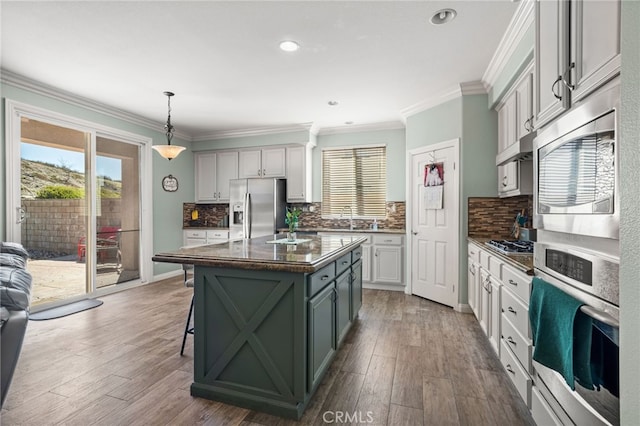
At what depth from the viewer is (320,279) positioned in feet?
6.66

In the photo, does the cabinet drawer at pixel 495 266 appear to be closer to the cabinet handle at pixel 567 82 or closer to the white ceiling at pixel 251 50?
the cabinet handle at pixel 567 82

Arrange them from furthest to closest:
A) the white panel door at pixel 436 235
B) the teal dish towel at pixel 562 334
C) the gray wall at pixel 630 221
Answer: the white panel door at pixel 436 235, the teal dish towel at pixel 562 334, the gray wall at pixel 630 221

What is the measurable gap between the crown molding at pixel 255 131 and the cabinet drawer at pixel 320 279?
3.48 m

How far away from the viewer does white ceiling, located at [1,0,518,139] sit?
2.29 meters

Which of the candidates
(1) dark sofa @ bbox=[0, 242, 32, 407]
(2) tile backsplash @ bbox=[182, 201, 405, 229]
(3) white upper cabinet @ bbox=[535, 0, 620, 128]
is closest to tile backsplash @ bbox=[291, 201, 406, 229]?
(2) tile backsplash @ bbox=[182, 201, 405, 229]

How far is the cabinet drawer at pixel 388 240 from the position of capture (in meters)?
4.66

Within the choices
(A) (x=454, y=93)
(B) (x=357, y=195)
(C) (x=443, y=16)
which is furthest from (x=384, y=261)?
(C) (x=443, y=16)

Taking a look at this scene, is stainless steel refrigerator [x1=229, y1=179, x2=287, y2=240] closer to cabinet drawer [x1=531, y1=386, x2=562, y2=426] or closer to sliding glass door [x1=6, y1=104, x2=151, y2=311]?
sliding glass door [x1=6, y1=104, x2=151, y2=311]

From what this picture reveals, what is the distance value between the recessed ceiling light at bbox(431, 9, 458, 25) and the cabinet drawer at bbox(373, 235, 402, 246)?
2904mm

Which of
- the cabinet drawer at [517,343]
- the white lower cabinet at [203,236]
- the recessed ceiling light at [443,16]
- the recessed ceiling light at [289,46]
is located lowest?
the cabinet drawer at [517,343]

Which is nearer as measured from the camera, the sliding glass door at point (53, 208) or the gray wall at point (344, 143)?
the sliding glass door at point (53, 208)

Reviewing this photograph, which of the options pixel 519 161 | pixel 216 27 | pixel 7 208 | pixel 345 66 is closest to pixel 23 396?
pixel 7 208

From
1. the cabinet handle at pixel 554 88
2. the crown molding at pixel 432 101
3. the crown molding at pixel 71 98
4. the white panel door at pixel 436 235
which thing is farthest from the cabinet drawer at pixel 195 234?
the cabinet handle at pixel 554 88

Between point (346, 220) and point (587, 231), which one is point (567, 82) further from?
point (346, 220)
